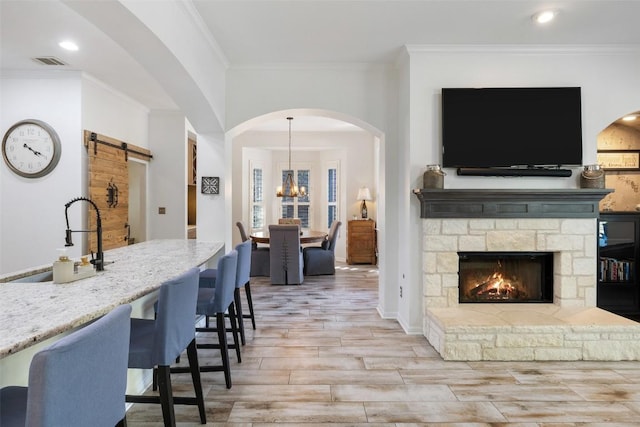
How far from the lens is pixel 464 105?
3.63 m

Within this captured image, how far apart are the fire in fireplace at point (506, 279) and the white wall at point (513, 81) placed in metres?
0.55

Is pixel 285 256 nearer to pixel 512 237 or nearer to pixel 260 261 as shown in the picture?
pixel 260 261

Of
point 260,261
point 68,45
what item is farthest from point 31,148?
point 260,261

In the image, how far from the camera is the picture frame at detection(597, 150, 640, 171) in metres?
4.52

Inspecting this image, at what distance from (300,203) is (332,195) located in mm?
796

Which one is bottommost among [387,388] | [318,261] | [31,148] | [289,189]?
[387,388]

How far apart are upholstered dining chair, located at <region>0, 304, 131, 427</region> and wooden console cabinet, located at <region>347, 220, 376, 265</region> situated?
6.56 meters

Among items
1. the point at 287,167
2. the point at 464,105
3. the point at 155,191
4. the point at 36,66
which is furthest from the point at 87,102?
the point at 287,167

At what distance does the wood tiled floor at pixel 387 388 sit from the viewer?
7.39 feet

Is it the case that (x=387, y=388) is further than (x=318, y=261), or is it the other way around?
(x=318, y=261)

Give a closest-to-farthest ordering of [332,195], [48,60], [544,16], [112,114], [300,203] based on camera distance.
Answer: [544,16], [48,60], [112,114], [332,195], [300,203]

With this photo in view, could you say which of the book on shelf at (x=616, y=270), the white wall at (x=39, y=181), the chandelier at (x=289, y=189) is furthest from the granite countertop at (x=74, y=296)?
the chandelier at (x=289, y=189)

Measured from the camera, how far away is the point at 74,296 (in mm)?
1703

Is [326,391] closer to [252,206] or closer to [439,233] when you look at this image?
[439,233]
